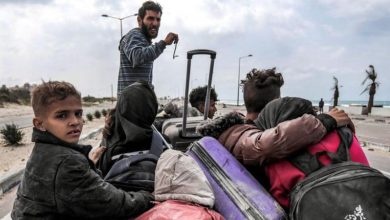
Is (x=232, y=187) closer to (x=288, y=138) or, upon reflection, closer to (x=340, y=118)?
(x=288, y=138)

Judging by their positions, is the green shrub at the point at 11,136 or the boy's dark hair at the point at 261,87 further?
the green shrub at the point at 11,136

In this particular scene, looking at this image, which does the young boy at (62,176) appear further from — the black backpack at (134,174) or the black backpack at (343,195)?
the black backpack at (343,195)

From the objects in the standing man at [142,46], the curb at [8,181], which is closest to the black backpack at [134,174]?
the standing man at [142,46]

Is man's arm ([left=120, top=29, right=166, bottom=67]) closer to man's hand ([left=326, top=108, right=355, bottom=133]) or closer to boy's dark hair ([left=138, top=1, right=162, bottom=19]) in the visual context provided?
boy's dark hair ([left=138, top=1, right=162, bottom=19])

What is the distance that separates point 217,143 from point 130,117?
83 cm

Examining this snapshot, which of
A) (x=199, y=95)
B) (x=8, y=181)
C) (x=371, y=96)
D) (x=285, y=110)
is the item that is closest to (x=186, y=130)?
(x=285, y=110)

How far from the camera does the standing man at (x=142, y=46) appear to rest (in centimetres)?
400

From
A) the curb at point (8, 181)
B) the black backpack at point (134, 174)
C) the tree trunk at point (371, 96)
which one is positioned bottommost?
the tree trunk at point (371, 96)

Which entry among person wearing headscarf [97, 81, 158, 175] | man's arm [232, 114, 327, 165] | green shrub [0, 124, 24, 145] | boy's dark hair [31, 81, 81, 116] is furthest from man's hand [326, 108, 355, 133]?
green shrub [0, 124, 24, 145]

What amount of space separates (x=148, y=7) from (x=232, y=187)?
2467mm

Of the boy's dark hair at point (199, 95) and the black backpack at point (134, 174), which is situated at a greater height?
the boy's dark hair at point (199, 95)

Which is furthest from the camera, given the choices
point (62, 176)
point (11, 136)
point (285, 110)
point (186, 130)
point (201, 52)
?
point (11, 136)

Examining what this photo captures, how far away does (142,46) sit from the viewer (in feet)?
13.4

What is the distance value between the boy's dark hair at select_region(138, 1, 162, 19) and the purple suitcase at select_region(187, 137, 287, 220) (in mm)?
2053
